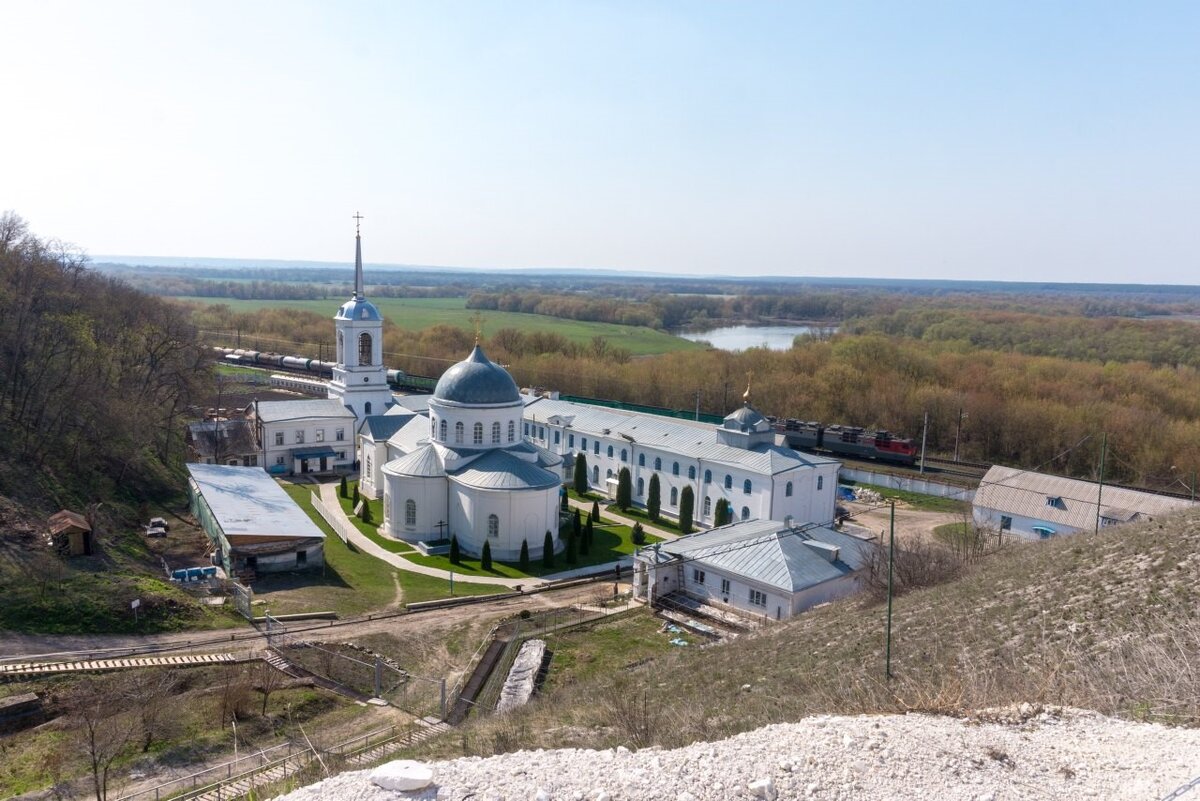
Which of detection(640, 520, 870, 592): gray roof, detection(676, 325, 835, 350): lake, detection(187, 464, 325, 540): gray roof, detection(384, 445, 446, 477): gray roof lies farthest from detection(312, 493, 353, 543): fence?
detection(676, 325, 835, 350): lake

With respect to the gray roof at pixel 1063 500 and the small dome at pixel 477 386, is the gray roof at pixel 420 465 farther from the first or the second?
the gray roof at pixel 1063 500

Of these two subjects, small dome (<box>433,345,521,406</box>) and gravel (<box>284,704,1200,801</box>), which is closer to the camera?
gravel (<box>284,704,1200,801</box>)

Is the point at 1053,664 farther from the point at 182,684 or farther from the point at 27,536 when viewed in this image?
the point at 27,536

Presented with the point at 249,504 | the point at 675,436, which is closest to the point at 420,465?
the point at 249,504

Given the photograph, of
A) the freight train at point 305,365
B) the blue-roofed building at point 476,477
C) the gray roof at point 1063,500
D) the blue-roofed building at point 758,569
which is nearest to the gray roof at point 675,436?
the blue-roofed building at point 476,477

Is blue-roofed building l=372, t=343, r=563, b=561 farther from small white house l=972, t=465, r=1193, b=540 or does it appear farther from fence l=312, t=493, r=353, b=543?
small white house l=972, t=465, r=1193, b=540

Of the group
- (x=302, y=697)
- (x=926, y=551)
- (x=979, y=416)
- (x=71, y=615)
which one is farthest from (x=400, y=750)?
(x=979, y=416)

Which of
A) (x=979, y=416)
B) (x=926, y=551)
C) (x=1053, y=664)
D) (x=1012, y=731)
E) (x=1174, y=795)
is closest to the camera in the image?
(x=1174, y=795)
